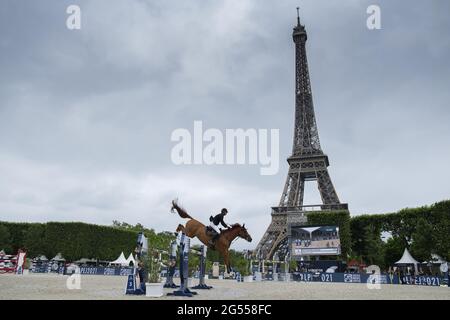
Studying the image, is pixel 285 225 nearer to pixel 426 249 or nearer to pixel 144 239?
pixel 426 249

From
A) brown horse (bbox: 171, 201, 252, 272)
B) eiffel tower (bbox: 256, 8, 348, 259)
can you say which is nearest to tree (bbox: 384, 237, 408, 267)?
eiffel tower (bbox: 256, 8, 348, 259)

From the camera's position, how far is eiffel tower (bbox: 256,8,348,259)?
171 feet

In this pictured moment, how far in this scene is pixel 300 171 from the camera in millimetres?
57688

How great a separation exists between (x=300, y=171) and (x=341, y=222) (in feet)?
50.3

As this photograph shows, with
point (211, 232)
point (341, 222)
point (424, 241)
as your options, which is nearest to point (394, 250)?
point (341, 222)

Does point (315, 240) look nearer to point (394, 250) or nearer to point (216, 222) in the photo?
point (394, 250)

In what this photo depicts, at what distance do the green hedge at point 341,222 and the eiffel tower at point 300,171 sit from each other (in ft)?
12.5

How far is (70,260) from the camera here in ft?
143

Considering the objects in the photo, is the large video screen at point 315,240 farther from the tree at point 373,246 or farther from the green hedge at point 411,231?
the green hedge at point 411,231

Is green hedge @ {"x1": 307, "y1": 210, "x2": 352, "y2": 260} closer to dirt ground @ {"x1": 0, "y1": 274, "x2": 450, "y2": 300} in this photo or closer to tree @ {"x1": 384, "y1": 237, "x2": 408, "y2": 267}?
tree @ {"x1": 384, "y1": 237, "x2": 408, "y2": 267}

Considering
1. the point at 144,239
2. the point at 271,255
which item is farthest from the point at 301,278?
the point at 144,239

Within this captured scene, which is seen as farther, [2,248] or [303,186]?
[303,186]

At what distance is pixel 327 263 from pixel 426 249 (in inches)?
393

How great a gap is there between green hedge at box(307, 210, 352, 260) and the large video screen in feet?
10.3
